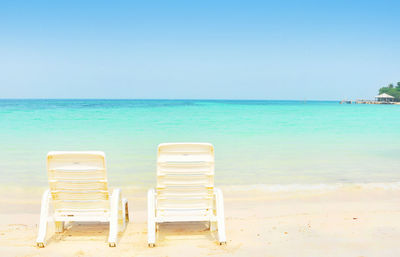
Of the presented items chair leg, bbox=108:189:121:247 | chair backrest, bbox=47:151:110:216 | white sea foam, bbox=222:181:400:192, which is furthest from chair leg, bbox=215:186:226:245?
white sea foam, bbox=222:181:400:192

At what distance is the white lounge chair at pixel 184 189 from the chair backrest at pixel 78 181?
0.53 metres

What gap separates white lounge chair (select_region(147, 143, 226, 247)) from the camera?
3.64 m

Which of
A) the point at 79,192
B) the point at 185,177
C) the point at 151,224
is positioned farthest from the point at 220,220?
the point at 79,192

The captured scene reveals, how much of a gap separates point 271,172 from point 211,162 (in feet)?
15.6

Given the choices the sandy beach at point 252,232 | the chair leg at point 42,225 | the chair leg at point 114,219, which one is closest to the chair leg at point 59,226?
the sandy beach at point 252,232

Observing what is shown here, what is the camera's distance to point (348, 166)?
8.91 m

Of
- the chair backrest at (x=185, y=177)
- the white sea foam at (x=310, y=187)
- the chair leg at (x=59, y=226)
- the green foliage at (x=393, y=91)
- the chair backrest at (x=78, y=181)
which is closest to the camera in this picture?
the chair backrest at (x=78, y=181)

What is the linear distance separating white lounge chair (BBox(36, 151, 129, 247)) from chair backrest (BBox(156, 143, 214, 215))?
544 mm

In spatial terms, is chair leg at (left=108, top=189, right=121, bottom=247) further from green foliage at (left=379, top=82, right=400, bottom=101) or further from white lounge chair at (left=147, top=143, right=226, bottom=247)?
green foliage at (left=379, top=82, right=400, bottom=101)

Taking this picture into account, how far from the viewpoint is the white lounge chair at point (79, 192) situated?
3535 mm

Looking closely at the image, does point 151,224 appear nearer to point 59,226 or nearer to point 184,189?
point 184,189

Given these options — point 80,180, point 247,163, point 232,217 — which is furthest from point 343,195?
point 80,180

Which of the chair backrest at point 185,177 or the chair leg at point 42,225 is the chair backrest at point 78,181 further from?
the chair backrest at point 185,177

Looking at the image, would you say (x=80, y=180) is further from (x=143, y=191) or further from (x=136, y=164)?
(x=136, y=164)
